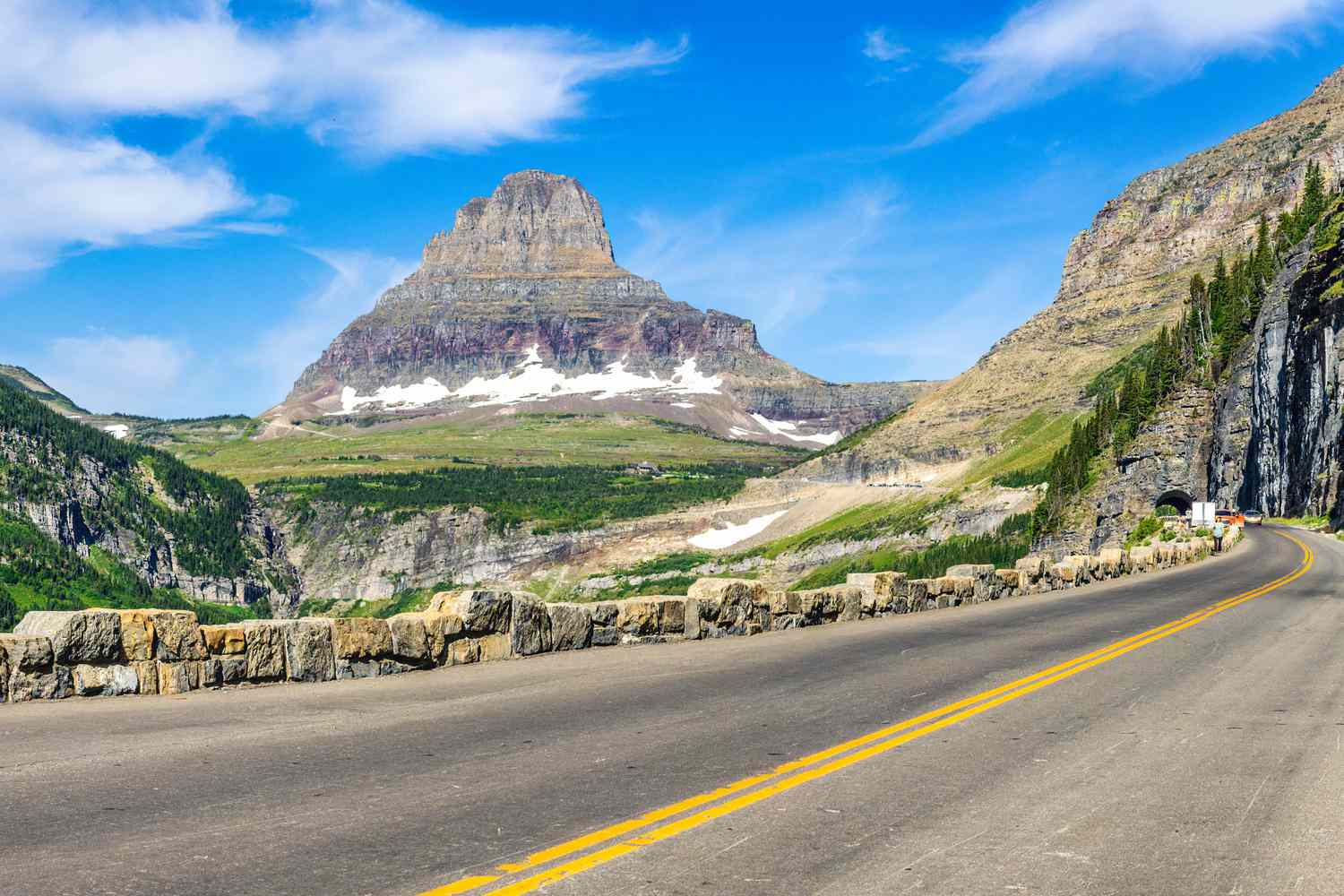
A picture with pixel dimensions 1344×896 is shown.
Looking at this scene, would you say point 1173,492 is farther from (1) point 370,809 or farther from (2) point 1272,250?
(1) point 370,809

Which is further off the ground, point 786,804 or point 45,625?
point 45,625

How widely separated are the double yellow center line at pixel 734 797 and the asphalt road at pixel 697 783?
0.04 meters

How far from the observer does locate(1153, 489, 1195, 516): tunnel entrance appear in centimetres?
11325

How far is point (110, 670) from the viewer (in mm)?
12609

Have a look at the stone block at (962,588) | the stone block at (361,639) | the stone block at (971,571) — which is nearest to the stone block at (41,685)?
the stone block at (361,639)

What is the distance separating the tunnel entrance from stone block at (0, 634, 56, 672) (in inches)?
4586

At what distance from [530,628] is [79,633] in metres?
6.66

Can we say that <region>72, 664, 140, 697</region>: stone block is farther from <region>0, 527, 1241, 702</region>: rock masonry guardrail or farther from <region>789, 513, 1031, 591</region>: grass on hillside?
<region>789, 513, 1031, 591</region>: grass on hillside

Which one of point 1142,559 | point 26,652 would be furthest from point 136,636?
point 1142,559

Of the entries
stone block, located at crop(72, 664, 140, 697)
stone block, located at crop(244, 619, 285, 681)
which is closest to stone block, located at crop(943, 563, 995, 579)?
stone block, located at crop(244, 619, 285, 681)

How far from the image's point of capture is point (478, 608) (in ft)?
53.2

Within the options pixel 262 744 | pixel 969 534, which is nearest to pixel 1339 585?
pixel 262 744

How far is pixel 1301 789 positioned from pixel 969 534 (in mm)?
186311

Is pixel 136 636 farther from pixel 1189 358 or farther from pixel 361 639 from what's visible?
pixel 1189 358
